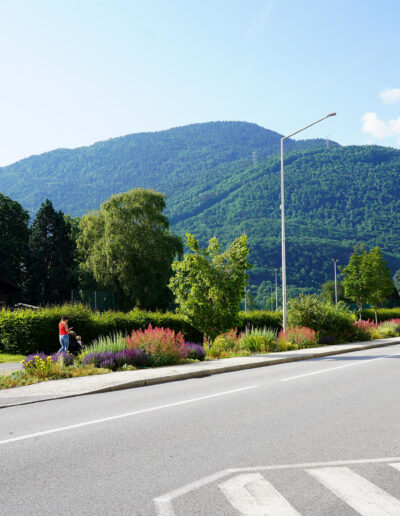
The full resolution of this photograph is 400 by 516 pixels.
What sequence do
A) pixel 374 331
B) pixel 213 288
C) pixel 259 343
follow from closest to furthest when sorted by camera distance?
pixel 213 288, pixel 259 343, pixel 374 331

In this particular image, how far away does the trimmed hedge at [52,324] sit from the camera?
22828 mm

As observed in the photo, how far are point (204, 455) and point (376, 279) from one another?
4323cm

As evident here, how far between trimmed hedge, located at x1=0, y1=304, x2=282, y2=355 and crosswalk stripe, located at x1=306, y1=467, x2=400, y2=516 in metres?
17.3

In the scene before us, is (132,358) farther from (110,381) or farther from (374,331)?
(374,331)

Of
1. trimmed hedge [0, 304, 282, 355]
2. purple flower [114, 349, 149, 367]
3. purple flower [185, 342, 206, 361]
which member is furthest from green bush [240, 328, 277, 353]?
purple flower [114, 349, 149, 367]

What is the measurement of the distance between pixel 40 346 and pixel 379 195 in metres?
187

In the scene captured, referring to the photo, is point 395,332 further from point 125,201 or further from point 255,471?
point 255,471

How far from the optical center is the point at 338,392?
10.8 metres

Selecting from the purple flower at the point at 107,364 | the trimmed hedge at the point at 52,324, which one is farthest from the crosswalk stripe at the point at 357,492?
the trimmed hedge at the point at 52,324

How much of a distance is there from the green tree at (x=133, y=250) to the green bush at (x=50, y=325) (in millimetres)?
28224

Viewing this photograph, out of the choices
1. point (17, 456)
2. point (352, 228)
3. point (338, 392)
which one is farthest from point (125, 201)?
point (352, 228)

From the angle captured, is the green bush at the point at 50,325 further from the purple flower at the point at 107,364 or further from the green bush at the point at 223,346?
the purple flower at the point at 107,364

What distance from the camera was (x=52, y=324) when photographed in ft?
75.3

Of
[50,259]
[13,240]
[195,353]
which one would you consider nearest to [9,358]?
A: [195,353]
